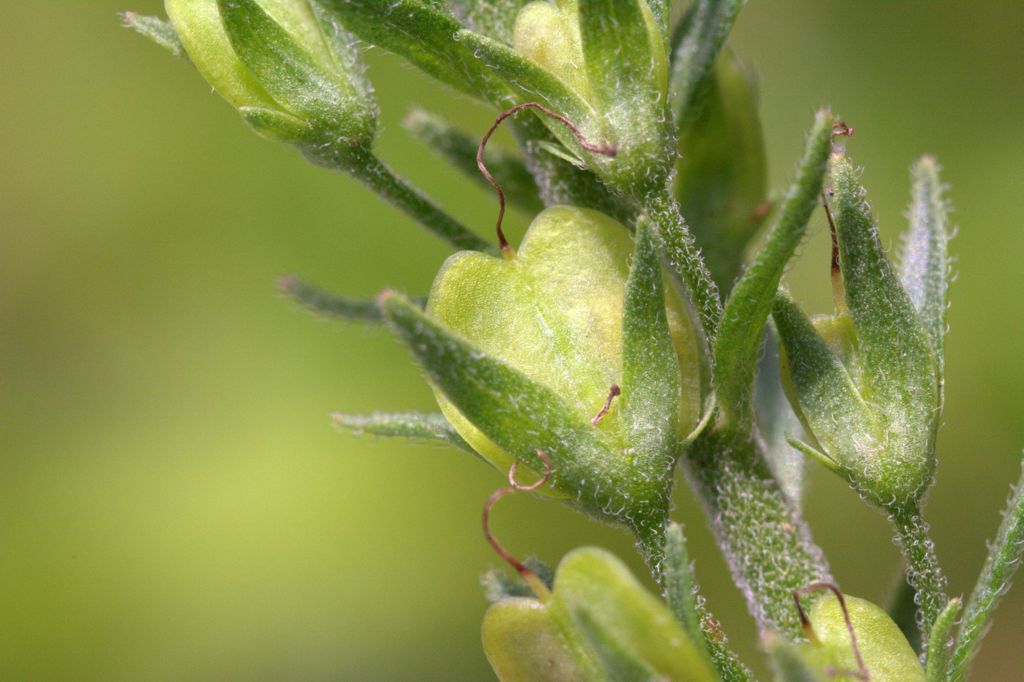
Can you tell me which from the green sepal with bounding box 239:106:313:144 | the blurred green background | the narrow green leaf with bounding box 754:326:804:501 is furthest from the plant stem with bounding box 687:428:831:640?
the blurred green background

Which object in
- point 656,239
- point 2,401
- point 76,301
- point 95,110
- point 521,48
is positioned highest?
point 521,48

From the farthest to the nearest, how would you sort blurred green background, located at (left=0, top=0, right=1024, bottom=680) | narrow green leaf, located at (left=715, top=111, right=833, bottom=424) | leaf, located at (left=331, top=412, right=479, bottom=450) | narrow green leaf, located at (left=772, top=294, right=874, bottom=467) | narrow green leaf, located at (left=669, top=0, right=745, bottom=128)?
blurred green background, located at (left=0, top=0, right=1024, bottom=680) < narrow green leaf, located at (left=669, top=0, right=745, bottom=128) < leaf, located at (left=331, top=412, right=479, bottom=450) < narrow green leaf, located at (left=772, top=294, right=874, bottom=467) < narrow green leaf, located at (left=715, top=111, right=833, bottom=424)

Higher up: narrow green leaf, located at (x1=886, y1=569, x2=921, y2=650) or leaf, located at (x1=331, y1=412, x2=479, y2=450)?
leaf, located at (x1=331, y1=412, x2=479, y2=450)

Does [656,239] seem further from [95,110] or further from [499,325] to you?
[95,110]

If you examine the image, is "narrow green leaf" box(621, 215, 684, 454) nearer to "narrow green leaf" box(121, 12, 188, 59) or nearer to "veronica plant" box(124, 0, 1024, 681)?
"veronica plant" box(124, 0, 1024, 681)

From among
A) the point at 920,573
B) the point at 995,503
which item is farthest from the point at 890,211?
the point at 920,573

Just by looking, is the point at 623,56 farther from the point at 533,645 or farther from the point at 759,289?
the point at 533,645
